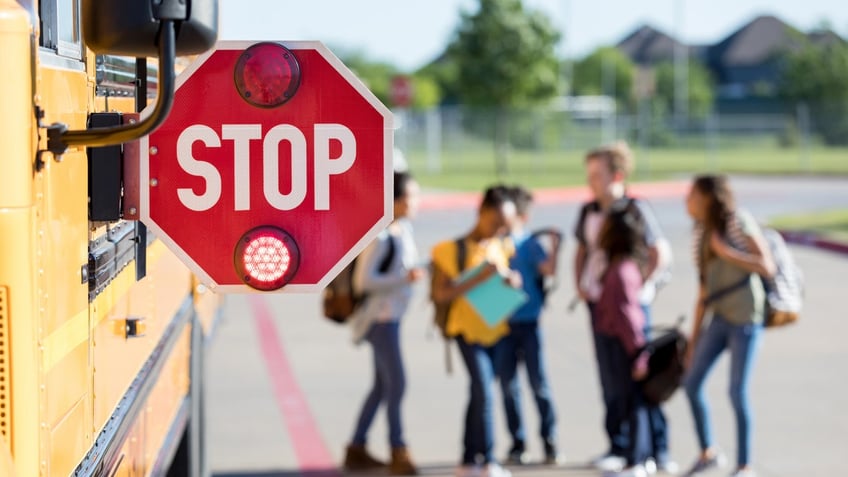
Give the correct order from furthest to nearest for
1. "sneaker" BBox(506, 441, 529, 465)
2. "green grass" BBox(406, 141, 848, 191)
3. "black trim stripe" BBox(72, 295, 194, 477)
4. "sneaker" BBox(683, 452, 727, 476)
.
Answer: "green grass" BBox(406, 141, 848, 191), "sneaker" BBox(506, 441, 529, 465), "sneaker" BBox(683, 452, 727, 476), "black trim stripe" BBox(72, 295, 194, 477)

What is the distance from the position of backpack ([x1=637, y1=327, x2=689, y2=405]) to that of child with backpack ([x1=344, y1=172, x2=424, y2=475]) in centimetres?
122

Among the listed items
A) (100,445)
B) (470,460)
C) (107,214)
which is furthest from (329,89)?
(470,460)

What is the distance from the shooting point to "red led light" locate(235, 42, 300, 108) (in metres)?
2.83

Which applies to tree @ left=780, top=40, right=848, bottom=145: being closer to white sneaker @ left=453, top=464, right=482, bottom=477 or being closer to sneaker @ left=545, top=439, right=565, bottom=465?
sneaker @ left=545, top=439, right=565, bottom=465

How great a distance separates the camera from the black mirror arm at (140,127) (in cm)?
224

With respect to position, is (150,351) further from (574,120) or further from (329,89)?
(574,120)

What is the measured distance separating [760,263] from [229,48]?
4.35m

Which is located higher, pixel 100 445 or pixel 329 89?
pixel 329 89

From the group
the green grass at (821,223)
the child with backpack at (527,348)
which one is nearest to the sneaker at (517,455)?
the child with backpack at (527,348)

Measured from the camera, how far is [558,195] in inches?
1155

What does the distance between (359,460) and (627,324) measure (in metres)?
1.56

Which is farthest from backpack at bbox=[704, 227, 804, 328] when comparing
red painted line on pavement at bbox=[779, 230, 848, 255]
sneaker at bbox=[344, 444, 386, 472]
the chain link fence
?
the chain link fence

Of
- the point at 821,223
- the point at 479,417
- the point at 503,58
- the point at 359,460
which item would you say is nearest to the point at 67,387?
the point at 479,417

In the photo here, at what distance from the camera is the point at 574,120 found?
148 feet
